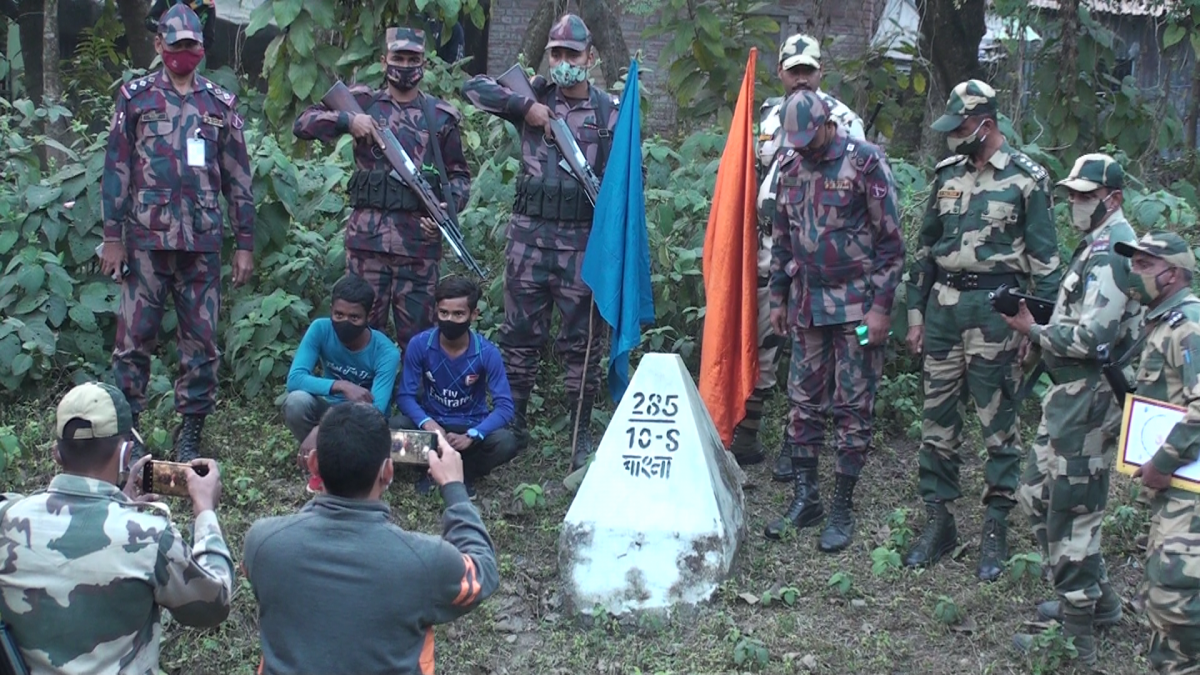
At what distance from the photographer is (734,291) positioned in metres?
6.75

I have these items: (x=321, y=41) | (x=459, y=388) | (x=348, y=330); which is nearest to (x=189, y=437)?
(x=348, y=330)

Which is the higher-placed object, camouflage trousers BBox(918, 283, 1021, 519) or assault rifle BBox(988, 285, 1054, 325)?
assault rifle BBox(988, 285, 1054, 325)

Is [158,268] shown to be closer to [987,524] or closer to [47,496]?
[47,496]

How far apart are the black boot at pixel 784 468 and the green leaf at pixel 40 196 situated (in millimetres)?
4478

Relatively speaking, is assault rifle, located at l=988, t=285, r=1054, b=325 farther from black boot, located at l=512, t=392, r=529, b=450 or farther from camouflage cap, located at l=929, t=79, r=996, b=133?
black boot, located at l=512, t=392, r=529, b=450

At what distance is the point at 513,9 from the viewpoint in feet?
50.5

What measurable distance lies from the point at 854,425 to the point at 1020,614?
3.67ft

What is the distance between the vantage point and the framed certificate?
14.2 feet

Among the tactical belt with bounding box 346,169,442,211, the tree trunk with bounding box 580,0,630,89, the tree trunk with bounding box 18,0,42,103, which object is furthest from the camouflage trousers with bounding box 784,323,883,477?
the tree trunk with bounding box 18,0,42,103

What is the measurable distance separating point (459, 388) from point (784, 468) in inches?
71.7

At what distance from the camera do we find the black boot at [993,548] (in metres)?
5.82

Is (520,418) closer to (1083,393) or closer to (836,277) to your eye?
(836,277)

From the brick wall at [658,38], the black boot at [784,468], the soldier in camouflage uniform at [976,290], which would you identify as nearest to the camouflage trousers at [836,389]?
the soldier in camouflage uniform at [976,290]

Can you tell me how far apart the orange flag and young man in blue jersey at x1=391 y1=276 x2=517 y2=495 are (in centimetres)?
111
